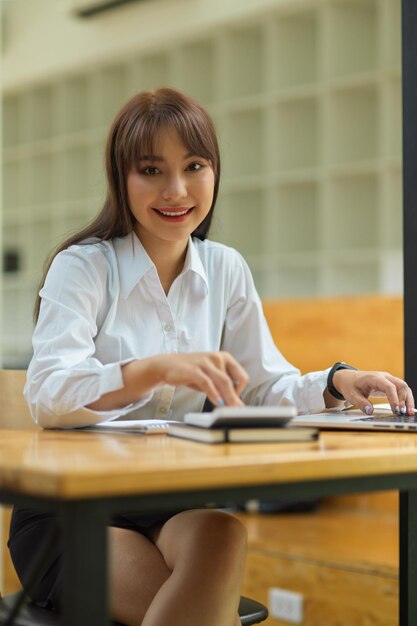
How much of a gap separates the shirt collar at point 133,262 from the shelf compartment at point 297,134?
407 cm

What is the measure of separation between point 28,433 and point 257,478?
551mm

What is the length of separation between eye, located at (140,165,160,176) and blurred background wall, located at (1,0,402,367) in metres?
3.15

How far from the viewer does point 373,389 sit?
65.9 inches

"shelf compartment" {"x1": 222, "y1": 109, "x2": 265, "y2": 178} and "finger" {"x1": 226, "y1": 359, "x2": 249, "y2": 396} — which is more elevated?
"shelf compartment" {"x1": 222, "y1": 109, "x2": 265, "y2": 178}

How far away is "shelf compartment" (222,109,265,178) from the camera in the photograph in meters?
6.08

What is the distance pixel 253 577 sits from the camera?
3.43 meters

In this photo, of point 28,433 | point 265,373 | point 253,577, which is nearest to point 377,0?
point 253,577

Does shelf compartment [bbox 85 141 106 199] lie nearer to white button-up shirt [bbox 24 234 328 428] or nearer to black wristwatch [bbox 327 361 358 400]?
white button-up shirt [bbox 24 234 328 428]

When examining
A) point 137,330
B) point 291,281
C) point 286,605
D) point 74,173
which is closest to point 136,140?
point 137,330

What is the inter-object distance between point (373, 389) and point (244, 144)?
15.1 feet

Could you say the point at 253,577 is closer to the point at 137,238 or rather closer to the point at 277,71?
the point at 137,238

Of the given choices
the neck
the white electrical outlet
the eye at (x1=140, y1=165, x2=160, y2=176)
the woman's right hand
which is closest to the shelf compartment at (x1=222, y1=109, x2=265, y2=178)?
the white electrical outlet

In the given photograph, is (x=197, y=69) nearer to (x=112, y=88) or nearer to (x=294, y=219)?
(x=112, y=88)

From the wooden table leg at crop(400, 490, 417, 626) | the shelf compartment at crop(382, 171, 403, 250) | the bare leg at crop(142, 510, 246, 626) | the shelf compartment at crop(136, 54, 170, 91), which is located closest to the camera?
the bare leg at crop(142, 510, 246, 626)
